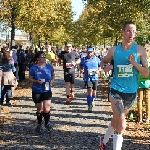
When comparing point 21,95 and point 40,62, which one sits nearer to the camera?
point 40,62

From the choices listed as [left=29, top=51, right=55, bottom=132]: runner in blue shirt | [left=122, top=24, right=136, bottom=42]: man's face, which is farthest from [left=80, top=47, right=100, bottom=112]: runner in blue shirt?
[left=122, top=24, right=136, bottom=42]: man's face

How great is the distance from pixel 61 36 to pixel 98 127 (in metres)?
49.9

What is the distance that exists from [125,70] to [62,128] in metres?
3.72

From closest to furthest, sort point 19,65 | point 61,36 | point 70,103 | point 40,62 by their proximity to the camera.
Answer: point 40,62 → point 70,103 → point 19,65 → point 61,36

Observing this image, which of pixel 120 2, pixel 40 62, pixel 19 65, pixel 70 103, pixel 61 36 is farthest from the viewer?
pixel 61 36

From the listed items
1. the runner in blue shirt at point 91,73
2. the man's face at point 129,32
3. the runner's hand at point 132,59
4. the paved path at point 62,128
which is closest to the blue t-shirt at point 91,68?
the runner in blue shirt at point 91,73

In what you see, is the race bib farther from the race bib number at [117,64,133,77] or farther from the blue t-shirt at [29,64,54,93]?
the race bib number at [117,64,133,77]

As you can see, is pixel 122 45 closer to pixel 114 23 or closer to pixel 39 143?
pixel 39 143

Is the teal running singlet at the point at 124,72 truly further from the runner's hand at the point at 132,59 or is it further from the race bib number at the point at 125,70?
the runner's hand at the point at 132,59

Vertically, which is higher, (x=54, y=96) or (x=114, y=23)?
(x=114, y=23)

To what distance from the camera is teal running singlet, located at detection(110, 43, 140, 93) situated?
5.40 metres

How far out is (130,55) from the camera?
526 centimetres

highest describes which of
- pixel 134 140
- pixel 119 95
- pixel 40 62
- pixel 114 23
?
pixel 114 23

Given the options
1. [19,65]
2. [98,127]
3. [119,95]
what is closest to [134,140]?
[98,127]
